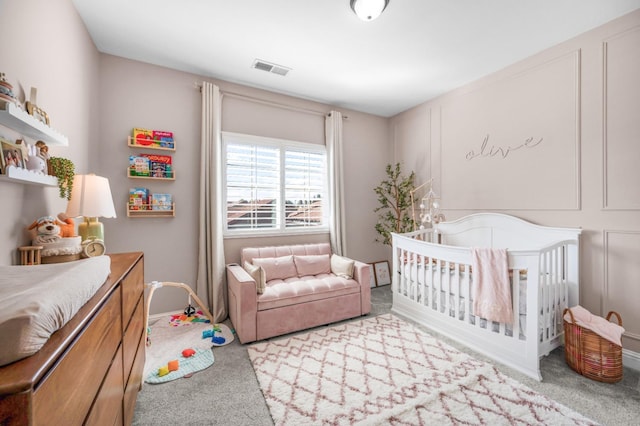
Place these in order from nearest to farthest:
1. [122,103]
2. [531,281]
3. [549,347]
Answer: [531,281]
[549,347]
[122,103]

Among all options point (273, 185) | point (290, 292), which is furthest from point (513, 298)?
point (273, 185)

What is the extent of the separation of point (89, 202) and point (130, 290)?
64 centimetres

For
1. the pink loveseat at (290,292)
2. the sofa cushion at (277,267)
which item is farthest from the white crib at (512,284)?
the sofa cushion at (277,267)

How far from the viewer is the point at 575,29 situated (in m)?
2.35

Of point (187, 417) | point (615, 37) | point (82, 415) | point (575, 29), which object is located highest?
point (575, 29)

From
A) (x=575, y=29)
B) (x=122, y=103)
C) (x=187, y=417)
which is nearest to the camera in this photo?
(x=187, y=417)

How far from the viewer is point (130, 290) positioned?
146 cm

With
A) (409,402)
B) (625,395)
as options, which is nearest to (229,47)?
(409,402)

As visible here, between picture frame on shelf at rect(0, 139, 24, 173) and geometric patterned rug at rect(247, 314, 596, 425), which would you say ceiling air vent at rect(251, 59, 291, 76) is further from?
geometric patterned rug at rect(247, 314, 596, 425)

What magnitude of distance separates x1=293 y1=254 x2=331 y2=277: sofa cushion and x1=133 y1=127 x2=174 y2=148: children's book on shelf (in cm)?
190

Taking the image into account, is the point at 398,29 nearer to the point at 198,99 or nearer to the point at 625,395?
the point at 198,99

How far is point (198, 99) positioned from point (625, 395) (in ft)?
14.5

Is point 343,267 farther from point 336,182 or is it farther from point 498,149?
point 498,149

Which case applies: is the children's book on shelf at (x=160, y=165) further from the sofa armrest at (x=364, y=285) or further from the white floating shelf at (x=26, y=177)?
the sofa armrest at (x=364, y=285)
